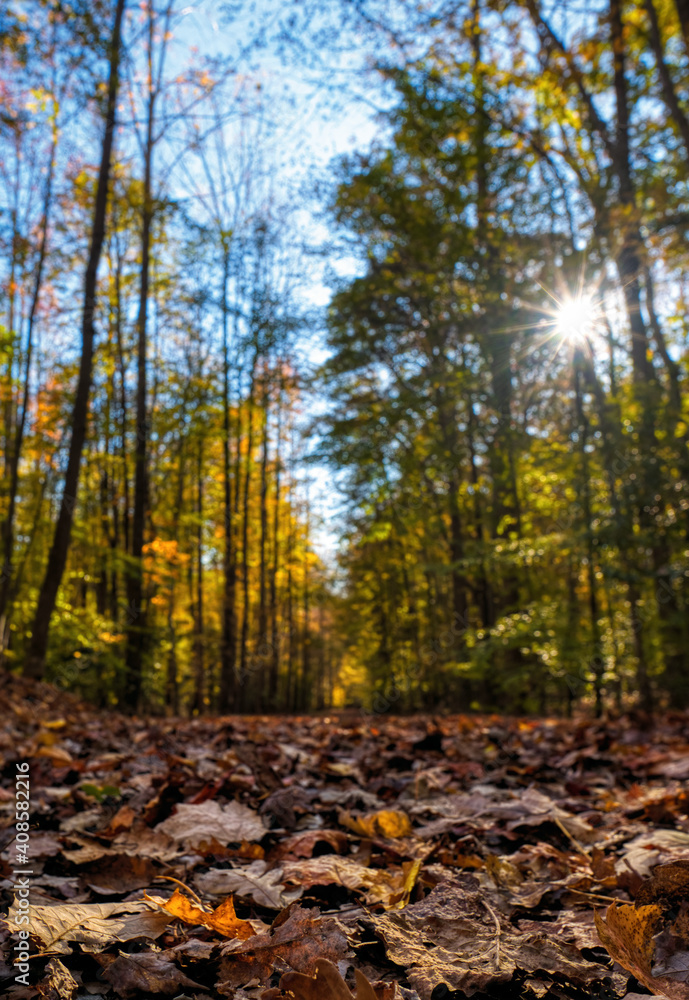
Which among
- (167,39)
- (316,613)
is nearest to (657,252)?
(167,39)

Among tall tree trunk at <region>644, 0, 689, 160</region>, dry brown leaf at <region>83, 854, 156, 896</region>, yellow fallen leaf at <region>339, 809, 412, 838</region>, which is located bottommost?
yellow fallen leaf at <region>339, 809, 412, 838</region>

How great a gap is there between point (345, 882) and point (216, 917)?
358 millimetres

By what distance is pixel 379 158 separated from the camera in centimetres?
1097

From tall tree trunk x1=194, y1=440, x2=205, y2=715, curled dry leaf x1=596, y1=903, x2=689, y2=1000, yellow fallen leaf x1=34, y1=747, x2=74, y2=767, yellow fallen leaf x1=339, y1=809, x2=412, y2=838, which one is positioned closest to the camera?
curled dry leaf x1=596, y1=903, x2=689, y2=1000

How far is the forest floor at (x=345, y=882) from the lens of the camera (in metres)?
0.86

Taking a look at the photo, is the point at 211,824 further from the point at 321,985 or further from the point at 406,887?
the point at 321,985

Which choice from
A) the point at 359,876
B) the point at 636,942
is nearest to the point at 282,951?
the point at 359,876

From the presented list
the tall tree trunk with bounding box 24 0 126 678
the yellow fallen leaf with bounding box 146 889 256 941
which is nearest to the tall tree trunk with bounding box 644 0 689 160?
the tall tree trunk with bounding box 24 0 126 678

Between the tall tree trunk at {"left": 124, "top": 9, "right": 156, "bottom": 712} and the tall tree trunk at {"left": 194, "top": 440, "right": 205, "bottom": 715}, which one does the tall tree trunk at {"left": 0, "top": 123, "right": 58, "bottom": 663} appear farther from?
the tall tree trunk at {"left": 194, "top": 440, "right": 205, "bottom": 715}

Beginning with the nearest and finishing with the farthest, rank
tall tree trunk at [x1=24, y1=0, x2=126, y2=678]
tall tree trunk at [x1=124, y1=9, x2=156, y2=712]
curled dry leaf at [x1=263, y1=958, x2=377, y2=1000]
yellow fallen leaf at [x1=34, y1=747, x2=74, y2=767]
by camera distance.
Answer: curled dry leaf at [x1=263, y1=958, x2=377, y2=1000] < yellow fallen leaf at [x1=34, y1=747, x2=74, y2=767] < tall tree trunk at [x1=24, y1=0, x2=126, y2=678] < tall tree trunk at [x1=124, y1=9, x2=156, y2=712]

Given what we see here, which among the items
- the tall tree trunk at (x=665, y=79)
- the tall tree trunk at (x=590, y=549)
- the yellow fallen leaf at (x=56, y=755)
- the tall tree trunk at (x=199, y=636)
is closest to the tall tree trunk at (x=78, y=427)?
the tall tree trunk at (x=199, y=636)

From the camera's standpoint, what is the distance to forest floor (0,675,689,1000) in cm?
86

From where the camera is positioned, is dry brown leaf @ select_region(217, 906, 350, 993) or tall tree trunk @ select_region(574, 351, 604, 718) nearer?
dry brown leaf @ select_region(217, 906, 350, 993)

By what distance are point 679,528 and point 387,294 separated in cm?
731
